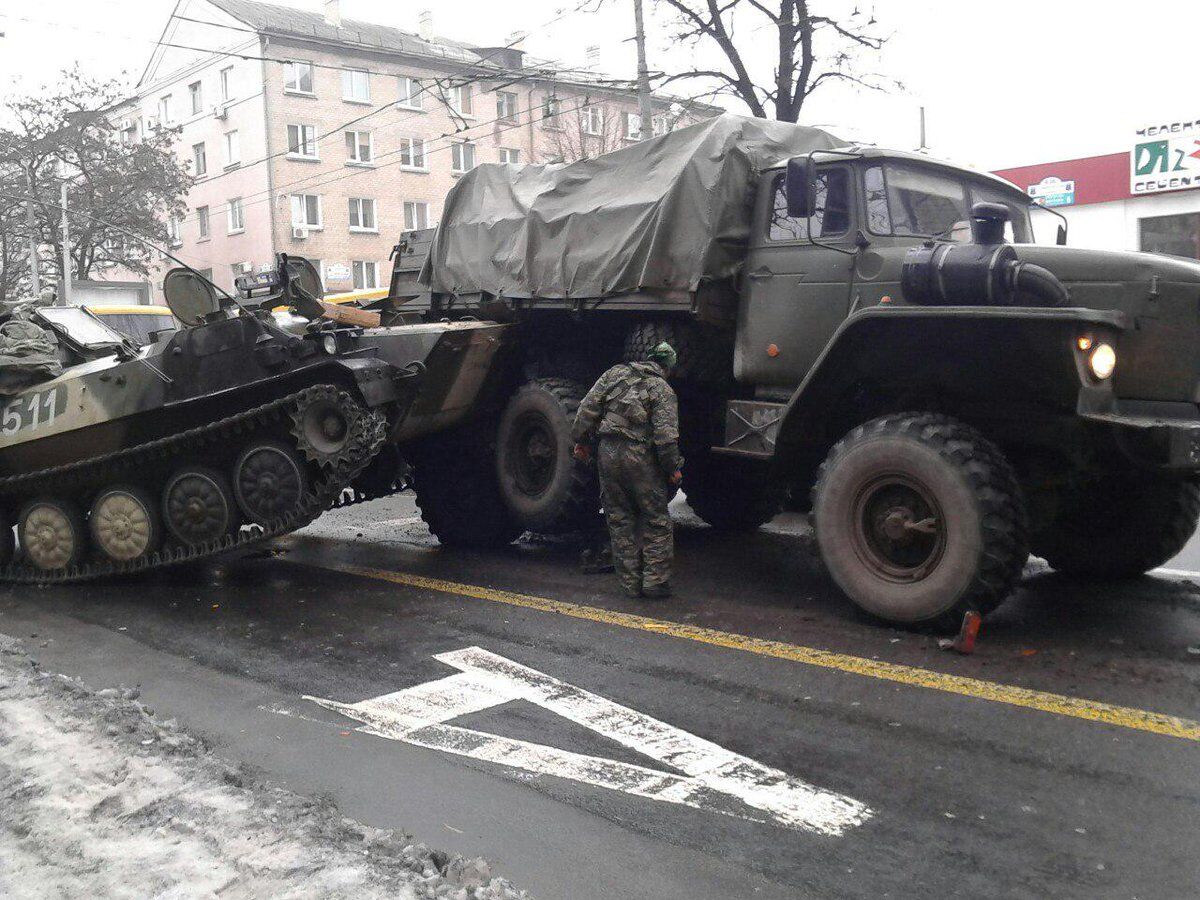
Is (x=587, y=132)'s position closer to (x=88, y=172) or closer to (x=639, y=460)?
(x=88, y=172)

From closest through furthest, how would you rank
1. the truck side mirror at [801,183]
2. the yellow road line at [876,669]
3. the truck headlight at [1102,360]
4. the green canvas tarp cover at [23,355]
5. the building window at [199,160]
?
the yellow road line at [876,669]
the truck headlight at [1102,360]
the truck side mirror at [801,183]
the green canvas tarp cover at [23,355]
the building window at [199,160]

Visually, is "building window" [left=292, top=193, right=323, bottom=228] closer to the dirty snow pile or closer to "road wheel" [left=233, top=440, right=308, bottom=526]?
"road wheel" [left=233, top=440, right=308, bottom=526]

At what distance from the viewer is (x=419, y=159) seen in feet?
150

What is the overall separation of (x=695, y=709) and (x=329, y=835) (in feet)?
6.35

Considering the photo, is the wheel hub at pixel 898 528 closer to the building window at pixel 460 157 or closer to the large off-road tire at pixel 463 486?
the large off-road tire at pixel 463 486

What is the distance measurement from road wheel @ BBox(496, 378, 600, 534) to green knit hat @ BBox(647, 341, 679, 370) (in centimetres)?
110

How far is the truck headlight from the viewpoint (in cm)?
570

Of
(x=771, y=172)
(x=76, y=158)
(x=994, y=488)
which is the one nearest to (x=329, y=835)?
(x=994, y=488)

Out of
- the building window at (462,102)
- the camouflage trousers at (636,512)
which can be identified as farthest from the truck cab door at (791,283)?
the building window at (462,102)

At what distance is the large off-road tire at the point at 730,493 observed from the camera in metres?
9.41

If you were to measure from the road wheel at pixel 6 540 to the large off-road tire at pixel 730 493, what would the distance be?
17.2ft

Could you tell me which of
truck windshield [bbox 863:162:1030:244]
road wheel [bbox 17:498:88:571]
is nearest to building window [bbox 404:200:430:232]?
road wheel [bbox 17:498:88:571]

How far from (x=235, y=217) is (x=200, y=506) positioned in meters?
37.8

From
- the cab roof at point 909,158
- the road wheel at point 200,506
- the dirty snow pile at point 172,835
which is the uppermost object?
the cab roof at point 909,158
